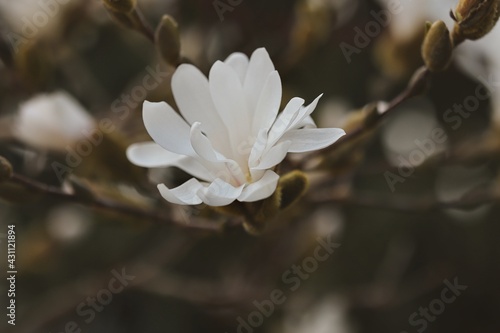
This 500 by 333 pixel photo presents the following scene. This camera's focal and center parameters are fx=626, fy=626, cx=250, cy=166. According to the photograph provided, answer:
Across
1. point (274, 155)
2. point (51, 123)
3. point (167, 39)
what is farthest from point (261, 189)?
point (51, 123)

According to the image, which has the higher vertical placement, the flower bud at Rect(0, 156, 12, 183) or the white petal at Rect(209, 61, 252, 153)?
the white petal at Rect(209, 61, 252, 153)

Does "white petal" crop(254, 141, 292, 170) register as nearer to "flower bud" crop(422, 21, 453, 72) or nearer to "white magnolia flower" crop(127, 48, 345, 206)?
"white magnolia flower" crop(127, 48, 345, 206)

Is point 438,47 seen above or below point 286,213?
above

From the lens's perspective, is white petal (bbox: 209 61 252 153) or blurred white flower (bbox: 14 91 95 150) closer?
white petal (bbox: 209 61 252 153)

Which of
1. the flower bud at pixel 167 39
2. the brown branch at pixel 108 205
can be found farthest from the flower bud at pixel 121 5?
the brown branch at pixel 108 205

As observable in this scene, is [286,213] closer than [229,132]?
No

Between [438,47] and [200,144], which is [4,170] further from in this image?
[438,47]

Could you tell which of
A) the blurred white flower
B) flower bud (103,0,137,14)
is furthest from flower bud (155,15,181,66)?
the blurred white flower
